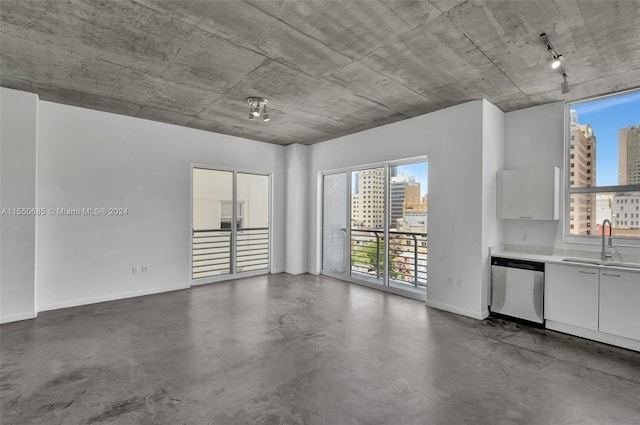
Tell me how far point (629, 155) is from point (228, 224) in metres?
6.16

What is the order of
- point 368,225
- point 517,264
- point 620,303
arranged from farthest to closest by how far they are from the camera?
point 368,225 < point 517,264 < point 620,303

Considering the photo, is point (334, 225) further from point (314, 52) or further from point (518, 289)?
point (314, 52)

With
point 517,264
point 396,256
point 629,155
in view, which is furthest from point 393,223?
point 629,155

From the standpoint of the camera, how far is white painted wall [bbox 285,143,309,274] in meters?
6.86

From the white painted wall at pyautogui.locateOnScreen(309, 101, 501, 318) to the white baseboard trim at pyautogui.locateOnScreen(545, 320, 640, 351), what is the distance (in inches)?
30.3

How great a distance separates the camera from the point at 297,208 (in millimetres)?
6879

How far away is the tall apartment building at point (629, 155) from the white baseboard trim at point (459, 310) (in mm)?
2304

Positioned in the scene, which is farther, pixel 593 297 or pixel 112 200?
pixel 112 200

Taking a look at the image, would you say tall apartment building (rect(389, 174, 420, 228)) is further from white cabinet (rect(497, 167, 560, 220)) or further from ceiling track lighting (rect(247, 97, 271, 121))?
ceiling track lighting (rect(247, 97, 271, 121))

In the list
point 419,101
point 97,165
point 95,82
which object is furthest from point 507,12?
point 97,165

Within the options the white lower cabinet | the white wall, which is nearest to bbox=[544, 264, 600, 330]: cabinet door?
the white lower cabinet

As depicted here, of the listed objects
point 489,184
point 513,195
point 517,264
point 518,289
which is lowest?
point 518,289

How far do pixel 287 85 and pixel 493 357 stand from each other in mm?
3689

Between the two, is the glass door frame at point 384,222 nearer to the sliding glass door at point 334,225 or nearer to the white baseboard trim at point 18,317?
the sliding glass door at point 334,225
